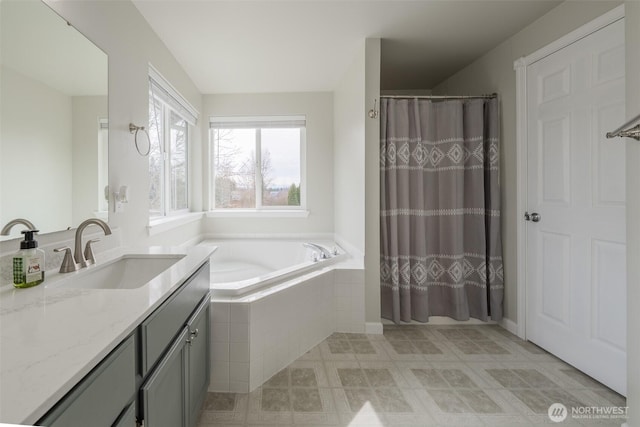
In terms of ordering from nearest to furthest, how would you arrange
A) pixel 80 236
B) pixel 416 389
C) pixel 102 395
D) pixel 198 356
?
1. pixel 102 395
2. pixel 80 236
3. pixel 198 356
4. pixel 416 389

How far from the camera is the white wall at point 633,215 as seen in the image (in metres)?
1.24

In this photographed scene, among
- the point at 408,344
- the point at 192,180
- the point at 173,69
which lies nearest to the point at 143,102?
the point at 173,69

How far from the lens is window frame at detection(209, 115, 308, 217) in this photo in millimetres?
3457

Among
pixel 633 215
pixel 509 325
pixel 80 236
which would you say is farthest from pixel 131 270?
pixel 509 325

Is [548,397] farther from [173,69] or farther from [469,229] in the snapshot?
[173,69]

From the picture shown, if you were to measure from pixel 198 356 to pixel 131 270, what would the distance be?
1.75ft

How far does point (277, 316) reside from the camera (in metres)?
1.82

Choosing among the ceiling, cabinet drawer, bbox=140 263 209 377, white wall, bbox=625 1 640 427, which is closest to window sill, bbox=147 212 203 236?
cabinet drawer, bbox=140 263 209 377

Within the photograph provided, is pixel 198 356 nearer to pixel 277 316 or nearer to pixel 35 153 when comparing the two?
pixel 277 316

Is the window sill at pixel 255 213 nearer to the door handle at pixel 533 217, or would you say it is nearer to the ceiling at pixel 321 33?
the ceiling at pixel 321 33

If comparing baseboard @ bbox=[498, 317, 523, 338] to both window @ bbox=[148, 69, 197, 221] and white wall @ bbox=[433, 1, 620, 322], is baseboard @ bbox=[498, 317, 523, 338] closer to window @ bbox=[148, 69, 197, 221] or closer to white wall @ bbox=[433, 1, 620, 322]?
white wall @ bbox=[433, 1, 620, 322]

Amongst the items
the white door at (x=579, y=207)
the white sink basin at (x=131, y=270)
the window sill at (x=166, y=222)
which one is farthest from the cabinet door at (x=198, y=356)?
the white door at (x=579, y=207)

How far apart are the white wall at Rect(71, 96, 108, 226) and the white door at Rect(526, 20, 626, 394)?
2.77 m

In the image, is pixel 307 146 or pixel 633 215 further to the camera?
pixel 307 146
